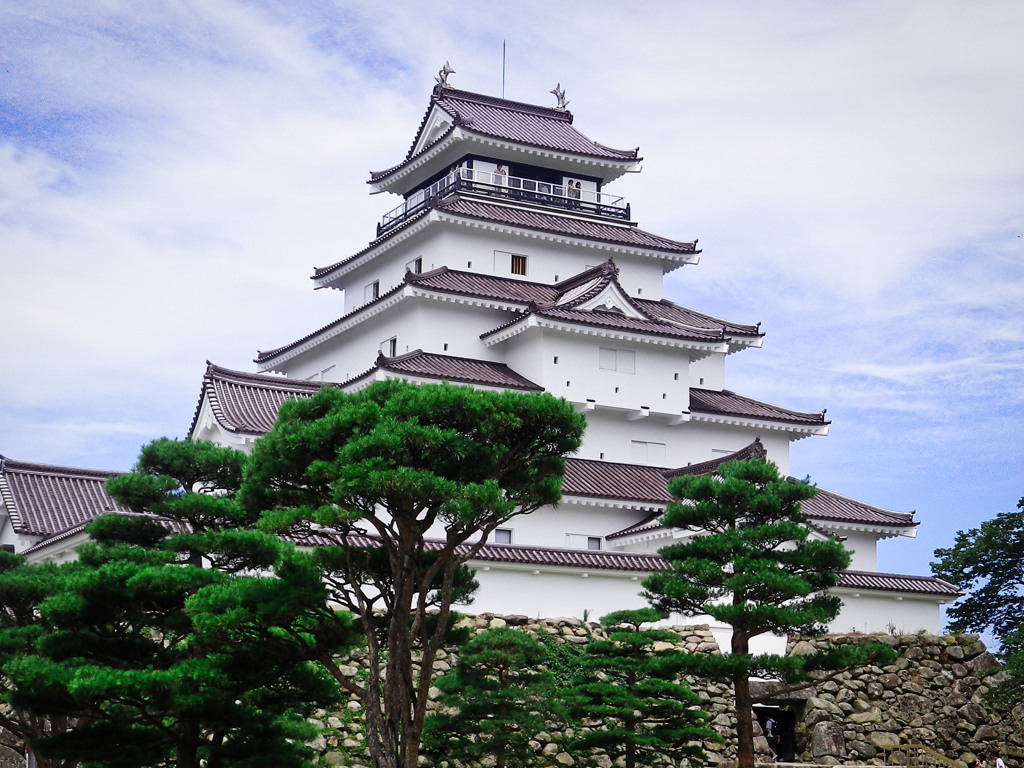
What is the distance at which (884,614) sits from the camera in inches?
1110

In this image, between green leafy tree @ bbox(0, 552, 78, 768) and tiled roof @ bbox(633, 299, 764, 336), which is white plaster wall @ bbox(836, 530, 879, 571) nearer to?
tiled roof @ bbox(633, 299, 764, 336)

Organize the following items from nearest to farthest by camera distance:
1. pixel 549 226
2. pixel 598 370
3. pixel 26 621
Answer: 1. pixel 26 621
2. pixel 598 370
3. pixel 549 226

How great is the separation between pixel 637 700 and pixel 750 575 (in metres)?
2.57

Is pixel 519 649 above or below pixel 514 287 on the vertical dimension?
below

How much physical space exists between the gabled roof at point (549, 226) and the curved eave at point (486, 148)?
1.84m

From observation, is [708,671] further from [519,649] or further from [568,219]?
[568,219]

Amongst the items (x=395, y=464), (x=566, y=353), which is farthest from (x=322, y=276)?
(x=395, y=464)

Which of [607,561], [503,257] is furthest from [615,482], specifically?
[503,257]

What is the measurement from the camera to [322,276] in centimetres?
4166

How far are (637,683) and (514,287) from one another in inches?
738

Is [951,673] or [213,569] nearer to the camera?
[213,569]

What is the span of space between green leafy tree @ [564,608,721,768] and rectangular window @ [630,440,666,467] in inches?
556

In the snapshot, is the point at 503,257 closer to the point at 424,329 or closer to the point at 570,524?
the point at 424,329

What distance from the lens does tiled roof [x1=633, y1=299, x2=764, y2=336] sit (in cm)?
3778
